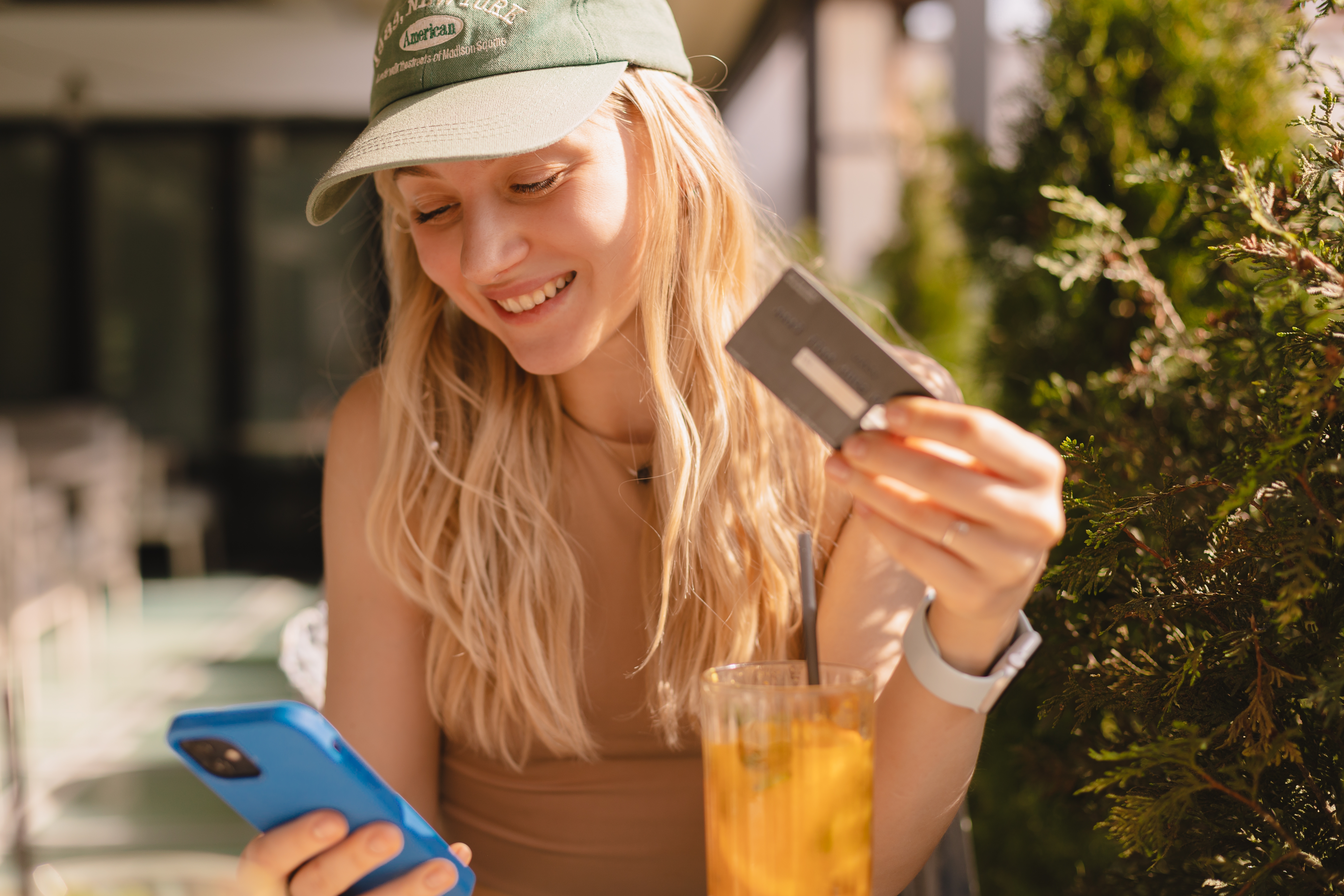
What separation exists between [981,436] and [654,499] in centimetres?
67

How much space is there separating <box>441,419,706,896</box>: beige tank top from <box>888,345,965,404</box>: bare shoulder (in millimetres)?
321

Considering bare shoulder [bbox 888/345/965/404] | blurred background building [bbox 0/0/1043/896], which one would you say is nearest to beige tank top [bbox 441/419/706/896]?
bare shoulder [bbox 888/345/965/404]

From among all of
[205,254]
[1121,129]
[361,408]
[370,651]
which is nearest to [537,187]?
[361,408]

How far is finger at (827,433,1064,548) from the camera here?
1.92ft

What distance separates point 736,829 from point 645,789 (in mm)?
511

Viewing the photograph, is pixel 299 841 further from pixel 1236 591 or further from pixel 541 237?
pixel 1236 591

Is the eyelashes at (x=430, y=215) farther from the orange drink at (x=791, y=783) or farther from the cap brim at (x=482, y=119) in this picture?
the orange drink at (x=791, y=783)

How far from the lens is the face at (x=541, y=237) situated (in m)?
0.99

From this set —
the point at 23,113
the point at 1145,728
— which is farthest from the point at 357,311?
the point at 1145,728

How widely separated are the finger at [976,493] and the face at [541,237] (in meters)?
0.50

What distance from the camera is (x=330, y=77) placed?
704 centimetres

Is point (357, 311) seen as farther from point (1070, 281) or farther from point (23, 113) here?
point (1070, 281)

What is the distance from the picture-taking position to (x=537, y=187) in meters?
1.00

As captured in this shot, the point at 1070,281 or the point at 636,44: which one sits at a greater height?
the point at 636,44
